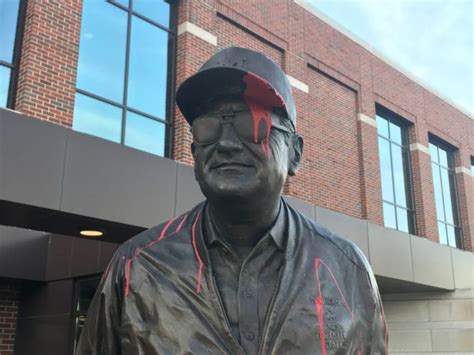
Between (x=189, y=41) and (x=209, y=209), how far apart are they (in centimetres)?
1055

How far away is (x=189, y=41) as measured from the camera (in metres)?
12.0

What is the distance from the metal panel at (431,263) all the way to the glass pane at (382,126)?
3.51 meters

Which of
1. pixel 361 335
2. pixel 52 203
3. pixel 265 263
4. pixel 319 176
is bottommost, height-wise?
pixel 361 335

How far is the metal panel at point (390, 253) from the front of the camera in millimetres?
14859

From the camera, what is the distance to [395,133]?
1894 cm

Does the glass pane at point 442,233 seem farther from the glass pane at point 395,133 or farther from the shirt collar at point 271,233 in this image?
the shirt collar at point 271,233

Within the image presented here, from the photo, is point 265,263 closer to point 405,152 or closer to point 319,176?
point 319,176

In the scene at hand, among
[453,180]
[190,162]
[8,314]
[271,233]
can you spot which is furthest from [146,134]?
[453,180]

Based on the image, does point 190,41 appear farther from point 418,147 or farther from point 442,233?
point 442,233

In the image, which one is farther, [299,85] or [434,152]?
[434,152]

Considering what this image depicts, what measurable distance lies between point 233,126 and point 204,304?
0.51 m

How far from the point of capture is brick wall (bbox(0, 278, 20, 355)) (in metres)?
12.8

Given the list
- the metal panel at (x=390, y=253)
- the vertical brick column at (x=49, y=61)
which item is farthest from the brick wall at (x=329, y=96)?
the vertical brick column at (x=49, y=61)

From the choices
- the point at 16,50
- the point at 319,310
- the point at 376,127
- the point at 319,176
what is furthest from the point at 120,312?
the point at 376,127
